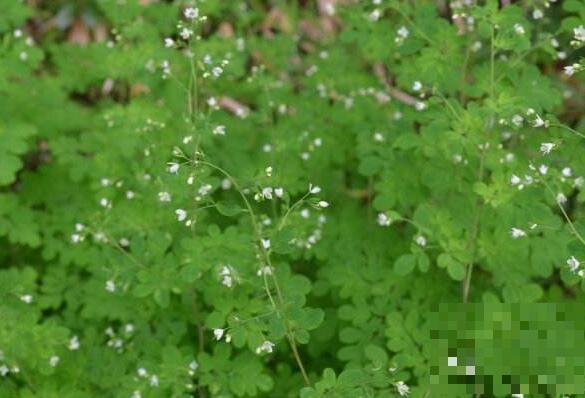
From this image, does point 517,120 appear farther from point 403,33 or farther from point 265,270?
point 265,270

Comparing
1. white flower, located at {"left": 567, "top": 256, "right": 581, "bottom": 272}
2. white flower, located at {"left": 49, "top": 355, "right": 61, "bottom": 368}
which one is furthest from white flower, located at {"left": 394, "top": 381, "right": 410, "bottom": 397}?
white flower, located at {"left": 49, "top": 355, "right": 61, "bottom": 368}

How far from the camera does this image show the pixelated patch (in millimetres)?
2729

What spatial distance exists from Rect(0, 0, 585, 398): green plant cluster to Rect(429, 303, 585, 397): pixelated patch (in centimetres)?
3

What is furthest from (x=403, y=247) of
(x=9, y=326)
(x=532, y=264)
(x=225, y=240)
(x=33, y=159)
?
(x=33, y=159)

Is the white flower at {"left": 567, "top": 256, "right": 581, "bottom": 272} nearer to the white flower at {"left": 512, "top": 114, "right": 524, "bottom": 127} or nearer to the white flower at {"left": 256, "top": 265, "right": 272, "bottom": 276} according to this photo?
the white flower at {"left": 512, "top": 114, "right": 524, "bottom": 127}

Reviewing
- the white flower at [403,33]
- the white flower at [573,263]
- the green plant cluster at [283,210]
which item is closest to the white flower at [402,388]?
the green plant cluster at [283,210]

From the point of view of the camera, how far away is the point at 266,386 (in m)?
3.17

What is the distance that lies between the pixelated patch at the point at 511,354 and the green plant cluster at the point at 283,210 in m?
0.03

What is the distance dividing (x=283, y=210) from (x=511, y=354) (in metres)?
1.02

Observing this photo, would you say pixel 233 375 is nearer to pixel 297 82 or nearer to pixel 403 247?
pixel 403 247

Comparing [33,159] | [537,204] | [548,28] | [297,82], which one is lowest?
[33,159]

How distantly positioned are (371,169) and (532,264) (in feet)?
2.85

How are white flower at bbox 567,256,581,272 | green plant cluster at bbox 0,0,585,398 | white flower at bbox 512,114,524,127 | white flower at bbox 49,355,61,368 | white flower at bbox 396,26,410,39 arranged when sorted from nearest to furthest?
white flower at bbox 567,256,581,272 < white flower at bbox 512,114,524,127 < green plant cluster at bbox 0,0,585,398 < white flower at bbox 49,355,61,368 < white flower at bbox 396,26,410,39

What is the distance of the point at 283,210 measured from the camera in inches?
119
